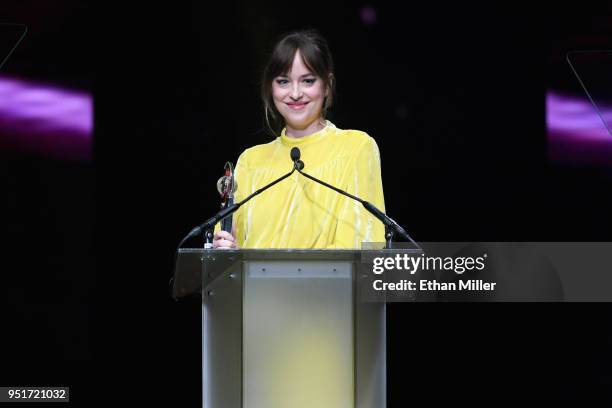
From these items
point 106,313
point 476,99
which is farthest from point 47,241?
point 476,99

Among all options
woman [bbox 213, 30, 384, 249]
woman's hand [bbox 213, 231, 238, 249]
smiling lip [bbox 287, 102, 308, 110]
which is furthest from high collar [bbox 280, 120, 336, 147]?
woman's hand [bbox 213, 231, 238, 249]

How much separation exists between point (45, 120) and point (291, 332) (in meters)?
1.82

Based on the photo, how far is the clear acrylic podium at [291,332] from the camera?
217cm

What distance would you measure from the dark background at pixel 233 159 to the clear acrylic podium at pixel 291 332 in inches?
46.9

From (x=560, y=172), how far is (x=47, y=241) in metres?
2.02

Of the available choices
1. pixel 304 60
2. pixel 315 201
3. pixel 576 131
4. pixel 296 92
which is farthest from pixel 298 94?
pixel 576 131

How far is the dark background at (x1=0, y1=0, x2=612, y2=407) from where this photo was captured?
3375 millimetres

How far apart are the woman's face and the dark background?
0.32 m

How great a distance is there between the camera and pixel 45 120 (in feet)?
11.6

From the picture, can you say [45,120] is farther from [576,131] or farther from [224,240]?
[576,131]

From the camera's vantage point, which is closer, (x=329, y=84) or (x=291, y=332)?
(x=291, y=332)

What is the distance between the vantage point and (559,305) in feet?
11.1

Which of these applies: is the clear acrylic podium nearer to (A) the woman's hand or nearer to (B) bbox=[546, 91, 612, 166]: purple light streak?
(A) the woman's hand

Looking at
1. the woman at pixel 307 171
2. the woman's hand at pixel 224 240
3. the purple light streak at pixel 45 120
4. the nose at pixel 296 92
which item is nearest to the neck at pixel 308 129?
the woman at pixel 307 171
